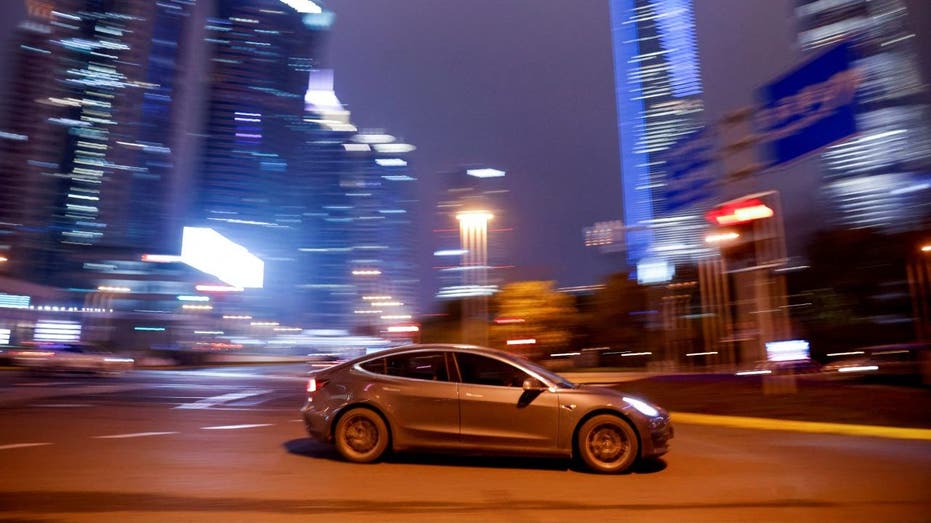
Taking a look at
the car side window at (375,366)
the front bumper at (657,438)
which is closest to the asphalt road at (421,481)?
the front bumper at (657,438)

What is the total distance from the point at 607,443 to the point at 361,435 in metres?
3.00

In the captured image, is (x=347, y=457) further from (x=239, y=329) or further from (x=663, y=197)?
(x=239, y=329)

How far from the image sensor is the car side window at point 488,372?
26.5 ft

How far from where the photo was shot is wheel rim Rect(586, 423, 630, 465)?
25.5 ft

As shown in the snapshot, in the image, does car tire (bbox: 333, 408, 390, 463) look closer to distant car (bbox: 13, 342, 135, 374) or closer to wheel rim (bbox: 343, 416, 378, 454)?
wheel rim (bbox: 343, 416, 378, 454)

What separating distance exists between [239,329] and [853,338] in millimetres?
126186

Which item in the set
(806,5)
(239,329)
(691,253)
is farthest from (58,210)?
(806,5)

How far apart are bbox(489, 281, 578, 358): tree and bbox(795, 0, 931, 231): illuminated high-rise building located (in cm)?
1797

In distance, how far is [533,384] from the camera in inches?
311

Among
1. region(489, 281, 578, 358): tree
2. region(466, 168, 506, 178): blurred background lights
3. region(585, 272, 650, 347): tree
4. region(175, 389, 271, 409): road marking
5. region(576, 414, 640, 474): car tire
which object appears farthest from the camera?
region(585, 272, 650, 347): tree

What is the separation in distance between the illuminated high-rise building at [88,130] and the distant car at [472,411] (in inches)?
6230

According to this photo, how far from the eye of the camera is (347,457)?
324 inches

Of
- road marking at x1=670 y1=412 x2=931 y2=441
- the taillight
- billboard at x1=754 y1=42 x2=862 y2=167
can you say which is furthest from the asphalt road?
billboard at x1=754 y1=42 x2=862 y2=167

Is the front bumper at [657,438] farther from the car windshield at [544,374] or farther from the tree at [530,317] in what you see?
the tree at [530,317]
